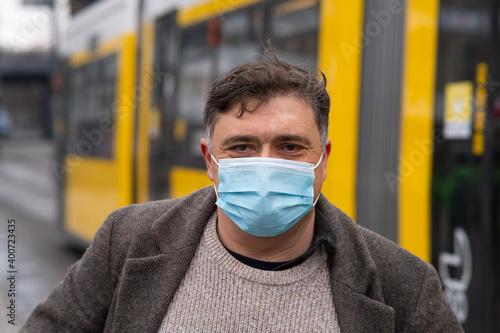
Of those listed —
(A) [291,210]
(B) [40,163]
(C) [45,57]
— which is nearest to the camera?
(A) [291,210]

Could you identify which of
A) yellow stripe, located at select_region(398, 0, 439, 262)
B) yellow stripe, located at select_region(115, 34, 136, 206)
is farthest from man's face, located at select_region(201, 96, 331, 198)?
yellow stripe, located at select_region(115, 34, 136, 206)

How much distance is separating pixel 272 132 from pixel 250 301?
48cm

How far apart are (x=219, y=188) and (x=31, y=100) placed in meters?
64.5

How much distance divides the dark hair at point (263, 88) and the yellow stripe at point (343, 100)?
2.39 metres

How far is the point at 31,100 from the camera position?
62.7 m

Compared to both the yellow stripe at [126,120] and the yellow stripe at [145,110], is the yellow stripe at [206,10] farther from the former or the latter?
the yellow stripe at [126,120]

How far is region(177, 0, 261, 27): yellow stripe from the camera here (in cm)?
545

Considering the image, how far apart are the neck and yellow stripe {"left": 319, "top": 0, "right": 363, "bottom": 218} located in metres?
2.35

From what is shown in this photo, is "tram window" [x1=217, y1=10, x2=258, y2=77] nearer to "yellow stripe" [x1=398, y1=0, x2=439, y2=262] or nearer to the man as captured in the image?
"yellow stripe" [x1=398, y1=0, x2=439, y2=262]

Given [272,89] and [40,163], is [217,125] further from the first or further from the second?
[40,163]

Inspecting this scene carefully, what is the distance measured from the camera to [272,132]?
1.86 m

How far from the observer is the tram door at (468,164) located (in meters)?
3.56

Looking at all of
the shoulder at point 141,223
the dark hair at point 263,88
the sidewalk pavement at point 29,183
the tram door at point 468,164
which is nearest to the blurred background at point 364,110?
the tram door at point 468,164

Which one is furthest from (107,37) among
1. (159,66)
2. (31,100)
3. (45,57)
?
(31,100)
